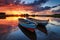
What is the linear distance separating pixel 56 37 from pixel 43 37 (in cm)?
12

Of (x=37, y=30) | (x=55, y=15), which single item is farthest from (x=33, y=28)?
(x=55, y=15)

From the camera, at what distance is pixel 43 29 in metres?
1.33

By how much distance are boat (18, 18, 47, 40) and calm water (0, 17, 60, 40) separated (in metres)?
0.03

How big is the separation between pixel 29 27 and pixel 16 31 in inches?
4.8

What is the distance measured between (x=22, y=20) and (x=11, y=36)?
166mm

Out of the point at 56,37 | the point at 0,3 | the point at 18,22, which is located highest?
the point at 0,3

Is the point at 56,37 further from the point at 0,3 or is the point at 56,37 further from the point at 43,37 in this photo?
the point at 0,3

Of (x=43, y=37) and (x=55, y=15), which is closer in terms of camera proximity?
(x=43, y=37)

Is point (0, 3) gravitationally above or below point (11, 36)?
above

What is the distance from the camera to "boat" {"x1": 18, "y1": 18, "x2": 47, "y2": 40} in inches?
50.1

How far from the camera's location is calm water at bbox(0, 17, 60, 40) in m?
1.29

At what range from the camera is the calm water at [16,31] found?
129 cm

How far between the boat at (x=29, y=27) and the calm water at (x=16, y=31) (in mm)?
28

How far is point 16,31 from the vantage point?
A: 1.30 m
